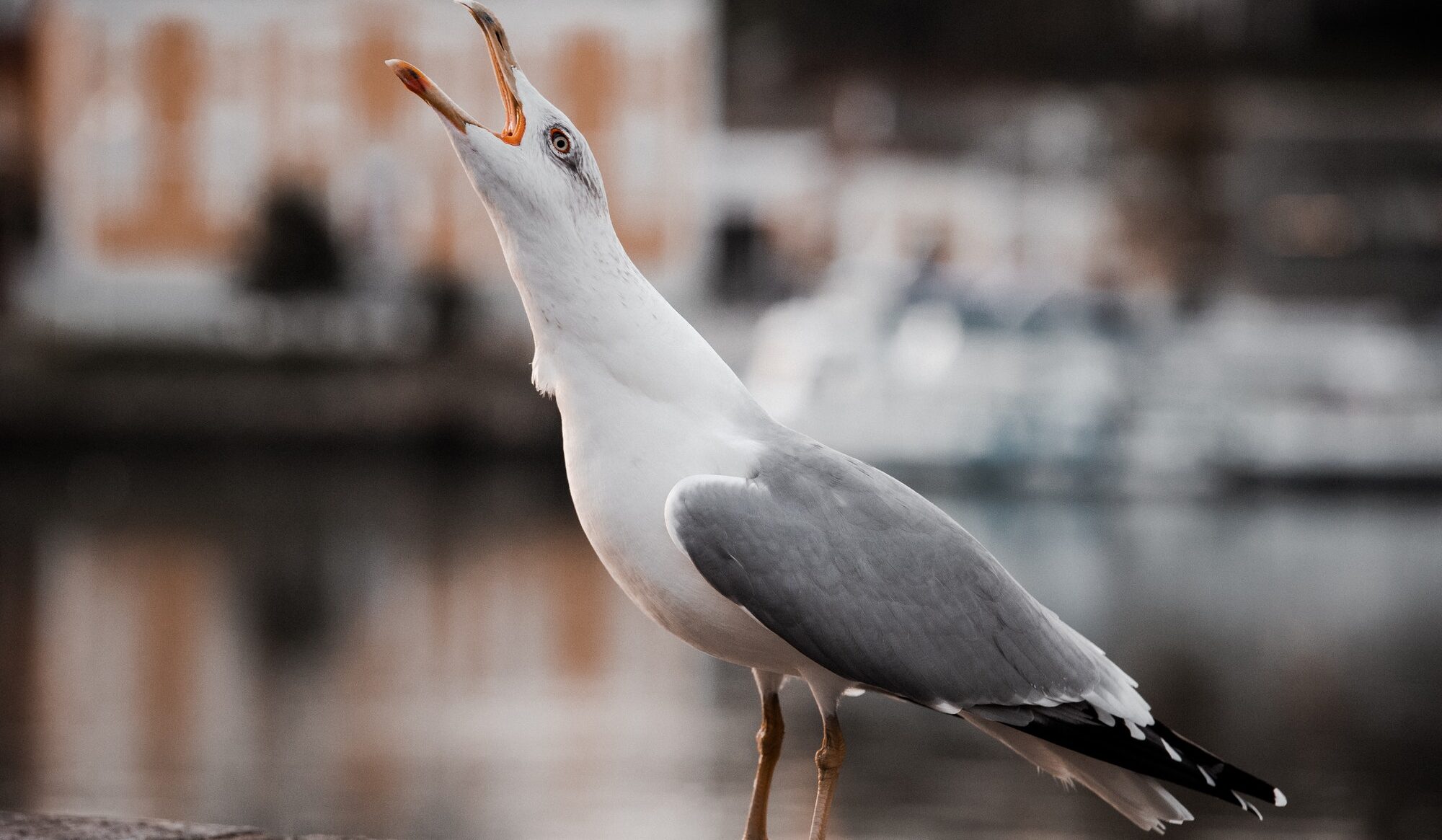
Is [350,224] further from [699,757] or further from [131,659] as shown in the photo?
[699,757]

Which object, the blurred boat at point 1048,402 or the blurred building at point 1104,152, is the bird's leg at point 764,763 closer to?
the blurred boat at point 1048,402

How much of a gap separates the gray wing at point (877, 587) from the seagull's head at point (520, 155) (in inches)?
17.6

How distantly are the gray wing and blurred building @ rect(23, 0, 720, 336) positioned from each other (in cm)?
2538

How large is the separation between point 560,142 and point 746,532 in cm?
64

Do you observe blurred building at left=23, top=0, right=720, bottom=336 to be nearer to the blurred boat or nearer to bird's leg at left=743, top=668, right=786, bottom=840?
the blurred boat

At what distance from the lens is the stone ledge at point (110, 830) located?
132 inches

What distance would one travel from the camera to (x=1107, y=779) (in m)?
3.11

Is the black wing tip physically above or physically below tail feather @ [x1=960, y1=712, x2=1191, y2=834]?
above

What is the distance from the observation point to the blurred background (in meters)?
9.20

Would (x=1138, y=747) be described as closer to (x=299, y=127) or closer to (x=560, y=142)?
(x=560, y=142)

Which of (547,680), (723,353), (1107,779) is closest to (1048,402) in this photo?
(723,353)

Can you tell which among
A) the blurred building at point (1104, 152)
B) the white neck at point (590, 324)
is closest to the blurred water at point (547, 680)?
the white neck at point (590, 324)

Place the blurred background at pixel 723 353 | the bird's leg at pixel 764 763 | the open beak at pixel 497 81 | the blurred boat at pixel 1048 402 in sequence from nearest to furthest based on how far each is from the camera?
the open beak at pixel 497 81 < the bird's leg at pixel 764 763 < the blurred background at pixel 723 353 < the blurred boat at pixel 1048 402

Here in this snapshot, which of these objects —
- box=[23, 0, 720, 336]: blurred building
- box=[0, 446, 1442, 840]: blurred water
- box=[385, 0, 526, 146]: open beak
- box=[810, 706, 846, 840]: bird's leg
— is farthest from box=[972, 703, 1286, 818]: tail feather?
box=[23, 0, 720, 336]: blurred building
